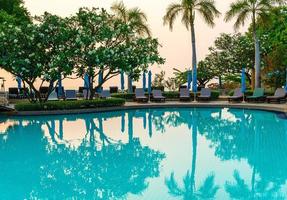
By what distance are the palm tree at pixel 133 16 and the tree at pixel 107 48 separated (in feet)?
27.1

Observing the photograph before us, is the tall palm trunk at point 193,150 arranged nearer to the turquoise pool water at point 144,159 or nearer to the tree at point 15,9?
the turquoise pool water at point 144,159

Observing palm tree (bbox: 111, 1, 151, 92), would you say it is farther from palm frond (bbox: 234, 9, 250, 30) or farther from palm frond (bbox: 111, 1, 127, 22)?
palm frond (bbox: 234, 9, 250, 30)

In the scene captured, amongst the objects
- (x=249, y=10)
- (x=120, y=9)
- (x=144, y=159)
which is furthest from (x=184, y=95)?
(x=144, y=159)

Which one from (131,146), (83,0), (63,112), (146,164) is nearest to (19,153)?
(131,146)

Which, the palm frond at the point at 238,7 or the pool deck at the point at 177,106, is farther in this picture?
the palm frond at the point at 238,7

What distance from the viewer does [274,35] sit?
110 feet

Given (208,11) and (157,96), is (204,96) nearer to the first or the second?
(157,96)

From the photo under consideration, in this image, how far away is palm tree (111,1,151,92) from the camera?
3325cm

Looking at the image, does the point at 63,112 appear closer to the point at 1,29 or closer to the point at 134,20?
the point at 1,29

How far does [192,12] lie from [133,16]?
17.0ft

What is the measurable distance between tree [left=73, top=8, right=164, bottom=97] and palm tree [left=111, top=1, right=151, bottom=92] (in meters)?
8.26

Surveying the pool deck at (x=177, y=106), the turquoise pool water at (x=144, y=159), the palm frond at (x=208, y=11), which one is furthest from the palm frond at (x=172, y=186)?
the palm frond at (x=208, y=11)

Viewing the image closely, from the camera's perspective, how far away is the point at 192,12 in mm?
30531

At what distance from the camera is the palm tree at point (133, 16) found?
33250 millimetres
